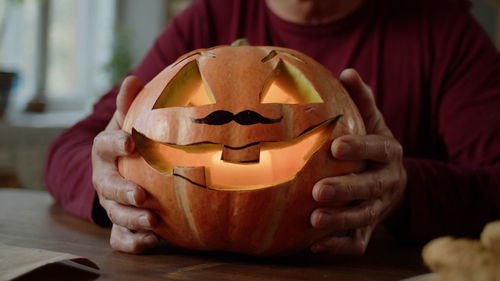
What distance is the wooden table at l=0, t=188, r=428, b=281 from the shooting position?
69 centimetres

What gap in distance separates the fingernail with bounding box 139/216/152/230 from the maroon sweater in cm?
41

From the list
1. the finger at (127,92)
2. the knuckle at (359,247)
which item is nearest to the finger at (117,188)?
the finger at (127,92)

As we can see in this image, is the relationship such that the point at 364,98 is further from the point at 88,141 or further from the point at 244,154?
the point at 88,141

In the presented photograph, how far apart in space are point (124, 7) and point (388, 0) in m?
6.43

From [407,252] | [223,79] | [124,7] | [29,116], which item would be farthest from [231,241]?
[124,7]

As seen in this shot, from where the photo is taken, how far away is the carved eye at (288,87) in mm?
790

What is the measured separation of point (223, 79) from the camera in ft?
2.49

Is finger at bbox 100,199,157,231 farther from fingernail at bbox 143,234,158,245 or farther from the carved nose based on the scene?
the carved nose

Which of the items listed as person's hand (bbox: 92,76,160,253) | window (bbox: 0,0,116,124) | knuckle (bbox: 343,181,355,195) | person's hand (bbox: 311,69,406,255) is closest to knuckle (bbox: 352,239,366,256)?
person's hand (bbox: 311,69,406,255)

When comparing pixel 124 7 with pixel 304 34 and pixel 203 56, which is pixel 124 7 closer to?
pixel 304 34

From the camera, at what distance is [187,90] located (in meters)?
0.81

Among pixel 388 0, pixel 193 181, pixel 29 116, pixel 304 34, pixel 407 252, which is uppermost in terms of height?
pixel 388 0

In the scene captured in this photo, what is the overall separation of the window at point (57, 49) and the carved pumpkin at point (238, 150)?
247 centimetres

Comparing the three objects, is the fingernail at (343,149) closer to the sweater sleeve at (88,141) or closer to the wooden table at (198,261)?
the wooden table at (198,261)
